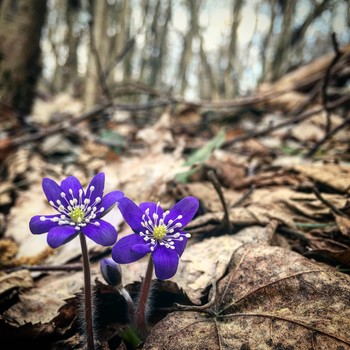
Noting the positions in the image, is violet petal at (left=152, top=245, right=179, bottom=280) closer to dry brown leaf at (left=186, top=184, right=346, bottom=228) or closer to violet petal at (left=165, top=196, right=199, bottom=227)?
violet petal at (left=165, top=196, right=199, bottom=227)

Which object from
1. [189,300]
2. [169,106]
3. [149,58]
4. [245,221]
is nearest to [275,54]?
[169,106]

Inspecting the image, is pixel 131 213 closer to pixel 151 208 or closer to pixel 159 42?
pixel 151 208

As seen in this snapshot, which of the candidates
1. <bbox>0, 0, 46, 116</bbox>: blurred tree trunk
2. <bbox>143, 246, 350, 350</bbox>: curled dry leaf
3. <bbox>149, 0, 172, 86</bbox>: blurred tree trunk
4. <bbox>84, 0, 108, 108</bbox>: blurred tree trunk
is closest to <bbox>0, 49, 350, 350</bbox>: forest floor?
<bbox>143, 246, 350, 350</bbox>: curled dry leaf

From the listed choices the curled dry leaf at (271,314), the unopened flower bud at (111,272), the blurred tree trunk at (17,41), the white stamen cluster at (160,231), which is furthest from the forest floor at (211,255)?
the blurred tree trunk at (17,41)

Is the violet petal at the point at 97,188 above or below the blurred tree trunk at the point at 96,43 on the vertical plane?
below

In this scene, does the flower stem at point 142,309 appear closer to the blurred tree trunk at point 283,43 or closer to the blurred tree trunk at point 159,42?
the blurred tree trunk at point 283,43

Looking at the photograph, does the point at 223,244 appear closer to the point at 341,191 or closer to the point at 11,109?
the point at 341,191

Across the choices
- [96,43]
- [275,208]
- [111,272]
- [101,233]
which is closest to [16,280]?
[111,272]
